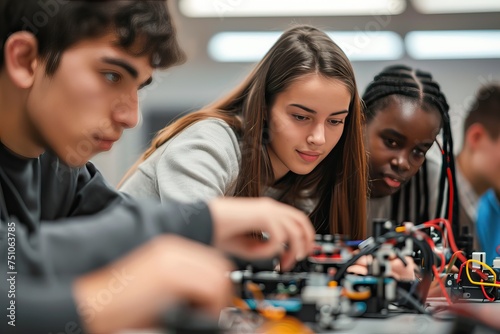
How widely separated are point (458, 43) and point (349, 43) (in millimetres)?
555

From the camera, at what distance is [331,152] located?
1.45 metres

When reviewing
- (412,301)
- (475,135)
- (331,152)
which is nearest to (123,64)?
(412,301)

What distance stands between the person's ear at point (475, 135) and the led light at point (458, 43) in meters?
0.23

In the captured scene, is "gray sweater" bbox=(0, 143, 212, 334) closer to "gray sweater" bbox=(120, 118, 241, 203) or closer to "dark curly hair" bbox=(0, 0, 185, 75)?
"dark curly hair" bbox=(0, 0, 185, 75)

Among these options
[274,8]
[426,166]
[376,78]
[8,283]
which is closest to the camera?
[8,283]

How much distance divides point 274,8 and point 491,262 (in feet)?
3.10

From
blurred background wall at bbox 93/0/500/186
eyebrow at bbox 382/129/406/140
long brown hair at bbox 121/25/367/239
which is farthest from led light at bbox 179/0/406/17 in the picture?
eyebrow at bbox 382/129/406/140

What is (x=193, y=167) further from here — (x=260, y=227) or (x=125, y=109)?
(x=260, y=227)

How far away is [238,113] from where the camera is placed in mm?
1479

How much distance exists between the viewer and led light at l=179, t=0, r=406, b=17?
5.60 feet

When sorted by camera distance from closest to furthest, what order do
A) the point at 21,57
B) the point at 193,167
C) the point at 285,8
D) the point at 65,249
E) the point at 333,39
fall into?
the point at 65,249 < the point at 21,57 < the point at 193,167 < the point at 333,39 < the point at 285,8

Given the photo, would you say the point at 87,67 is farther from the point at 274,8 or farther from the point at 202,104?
the point at 274,8

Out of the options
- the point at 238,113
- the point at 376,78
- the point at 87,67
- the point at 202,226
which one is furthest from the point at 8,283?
the point at 376,78

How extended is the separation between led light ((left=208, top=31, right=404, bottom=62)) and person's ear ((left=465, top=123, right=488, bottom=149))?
31cm
